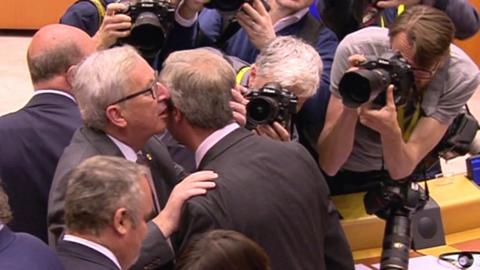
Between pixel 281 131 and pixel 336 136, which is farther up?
pixel 281 131

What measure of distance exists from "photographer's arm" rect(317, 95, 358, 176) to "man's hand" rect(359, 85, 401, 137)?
0.27ft

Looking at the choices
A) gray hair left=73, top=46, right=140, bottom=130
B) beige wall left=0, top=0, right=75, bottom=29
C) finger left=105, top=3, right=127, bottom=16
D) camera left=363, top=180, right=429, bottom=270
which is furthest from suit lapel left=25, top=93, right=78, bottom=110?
beige wall left=0, top=0, right=75, bottom=29

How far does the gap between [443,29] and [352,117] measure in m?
0.39

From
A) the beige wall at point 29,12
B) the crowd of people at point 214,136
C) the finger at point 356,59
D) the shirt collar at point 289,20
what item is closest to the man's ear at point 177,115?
the crowd of people at point 214,136

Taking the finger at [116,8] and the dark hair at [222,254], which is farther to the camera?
the finger at [116,8]

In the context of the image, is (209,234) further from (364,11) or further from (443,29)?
(364,11)

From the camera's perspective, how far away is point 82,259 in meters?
1.93

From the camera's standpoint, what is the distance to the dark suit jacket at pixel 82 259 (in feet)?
6.28

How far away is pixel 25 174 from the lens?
2627mm

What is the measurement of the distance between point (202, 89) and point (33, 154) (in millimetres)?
671

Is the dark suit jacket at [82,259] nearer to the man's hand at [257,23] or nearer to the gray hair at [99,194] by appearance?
the gray hair at [99,194]

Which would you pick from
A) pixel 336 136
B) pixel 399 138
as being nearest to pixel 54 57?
pixel 336 136

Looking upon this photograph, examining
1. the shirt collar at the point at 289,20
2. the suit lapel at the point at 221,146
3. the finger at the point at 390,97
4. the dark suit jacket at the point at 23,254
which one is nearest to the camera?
the dark suit jacket at the point at 23,254

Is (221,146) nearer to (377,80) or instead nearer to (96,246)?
(96,246)
